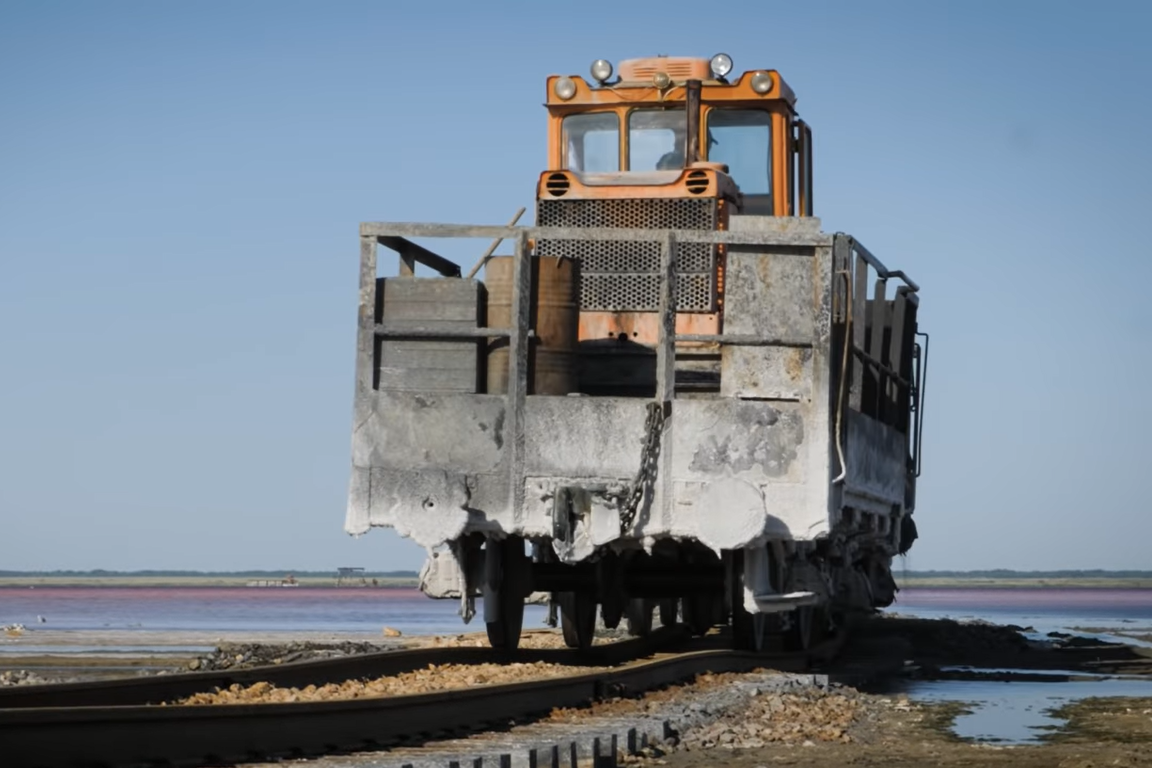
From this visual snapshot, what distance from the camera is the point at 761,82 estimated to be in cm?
1513

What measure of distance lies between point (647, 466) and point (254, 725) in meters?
4.65

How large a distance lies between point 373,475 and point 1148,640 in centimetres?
1972

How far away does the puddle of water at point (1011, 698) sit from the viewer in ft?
39.7

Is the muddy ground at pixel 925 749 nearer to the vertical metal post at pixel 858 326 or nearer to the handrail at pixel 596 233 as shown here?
the vertical metal post at pixel 858 326

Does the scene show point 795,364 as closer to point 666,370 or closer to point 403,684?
point 666,370

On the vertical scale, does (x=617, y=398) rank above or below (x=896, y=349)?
below

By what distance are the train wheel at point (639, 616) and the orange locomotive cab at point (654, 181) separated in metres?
4.65

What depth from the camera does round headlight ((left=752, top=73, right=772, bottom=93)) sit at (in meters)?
15.1

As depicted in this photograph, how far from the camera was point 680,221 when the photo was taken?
14.0m

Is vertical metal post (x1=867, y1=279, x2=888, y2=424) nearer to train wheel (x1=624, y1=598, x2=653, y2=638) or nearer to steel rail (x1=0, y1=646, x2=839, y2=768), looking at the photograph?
train wheel (x1=624, y1=598, x2=653, y2=638)

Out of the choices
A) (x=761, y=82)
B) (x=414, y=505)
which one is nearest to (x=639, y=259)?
(x=761, y=82)

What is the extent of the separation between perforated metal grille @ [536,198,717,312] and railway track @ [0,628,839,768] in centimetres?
276

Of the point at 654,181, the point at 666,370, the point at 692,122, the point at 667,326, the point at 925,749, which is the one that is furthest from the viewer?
the point at 692,122

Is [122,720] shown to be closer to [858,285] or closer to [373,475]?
[373,475]
